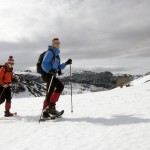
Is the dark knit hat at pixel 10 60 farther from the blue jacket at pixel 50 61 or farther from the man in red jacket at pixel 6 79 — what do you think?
the blue jacket at pixel 50 61

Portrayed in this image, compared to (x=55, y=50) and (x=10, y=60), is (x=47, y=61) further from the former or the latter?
(x=10, y=60)

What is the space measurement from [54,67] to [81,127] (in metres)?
2.66

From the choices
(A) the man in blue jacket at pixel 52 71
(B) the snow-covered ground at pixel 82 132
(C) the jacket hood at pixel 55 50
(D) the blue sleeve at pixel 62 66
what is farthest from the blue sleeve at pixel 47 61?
(B) the snow-covered ground at pixel 82 132

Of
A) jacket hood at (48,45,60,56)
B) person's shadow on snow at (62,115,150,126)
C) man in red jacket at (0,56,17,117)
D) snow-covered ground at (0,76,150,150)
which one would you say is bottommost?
snow-covered ground at (0,76,150,150)

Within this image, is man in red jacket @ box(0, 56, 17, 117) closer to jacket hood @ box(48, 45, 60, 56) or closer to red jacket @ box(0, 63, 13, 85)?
red jacket @ box(0, 63, 13, 85)

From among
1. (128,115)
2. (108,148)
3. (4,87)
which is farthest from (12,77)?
(108,148)

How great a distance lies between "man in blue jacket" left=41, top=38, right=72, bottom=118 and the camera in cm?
1016

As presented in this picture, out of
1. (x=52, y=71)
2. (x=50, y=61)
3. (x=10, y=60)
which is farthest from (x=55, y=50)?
(x=10, y=60)

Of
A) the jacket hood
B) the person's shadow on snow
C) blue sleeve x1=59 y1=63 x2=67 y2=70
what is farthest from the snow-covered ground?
the jacket hood

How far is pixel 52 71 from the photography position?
10.3 meters

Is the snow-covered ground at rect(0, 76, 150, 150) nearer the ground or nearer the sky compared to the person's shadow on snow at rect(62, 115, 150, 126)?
→ nearer the ground

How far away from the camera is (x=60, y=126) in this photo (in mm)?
9055

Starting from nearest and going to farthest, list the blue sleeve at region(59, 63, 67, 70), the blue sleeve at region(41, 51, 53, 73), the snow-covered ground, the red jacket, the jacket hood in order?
the snow-covered ground, the blue sleeve at region(41, 51, 53, 73), the jacket hood, the blue sleeve at region(59, 63, 67, 70), the red jacket

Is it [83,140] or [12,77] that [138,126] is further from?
[12,77]
